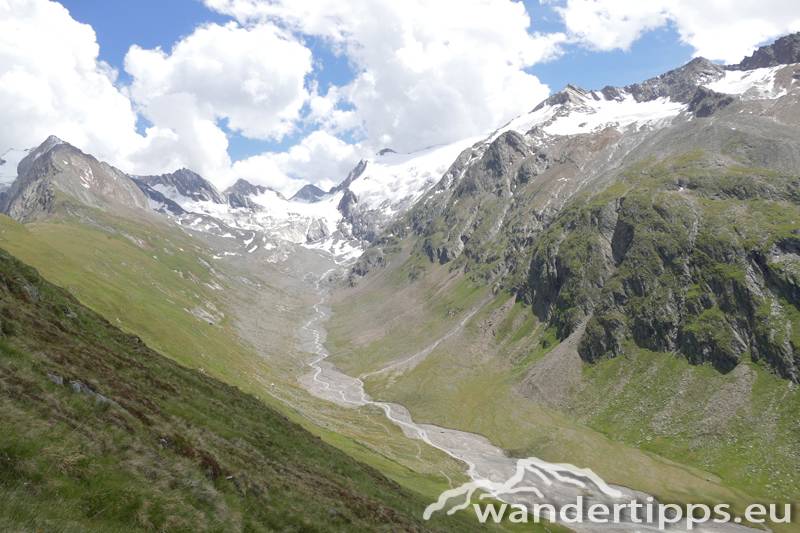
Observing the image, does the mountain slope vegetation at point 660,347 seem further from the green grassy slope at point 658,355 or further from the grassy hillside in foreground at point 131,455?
the grassy hillside in foreground at point 131,455

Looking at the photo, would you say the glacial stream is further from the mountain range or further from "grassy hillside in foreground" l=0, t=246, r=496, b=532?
"grassy hillside in foreground" l=0, t=246, r=496, b=532

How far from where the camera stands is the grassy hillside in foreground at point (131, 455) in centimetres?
1207

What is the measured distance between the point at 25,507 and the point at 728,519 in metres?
107

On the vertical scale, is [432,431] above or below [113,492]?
below

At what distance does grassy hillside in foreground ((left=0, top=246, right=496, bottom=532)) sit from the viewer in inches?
475

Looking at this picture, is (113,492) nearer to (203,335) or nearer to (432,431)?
(432,431)

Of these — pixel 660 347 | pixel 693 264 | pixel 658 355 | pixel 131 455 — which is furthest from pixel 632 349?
pixel 131 455

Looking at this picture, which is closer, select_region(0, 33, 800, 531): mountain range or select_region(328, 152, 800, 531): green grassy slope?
select_region(0, 33, 800, 531): mountain range

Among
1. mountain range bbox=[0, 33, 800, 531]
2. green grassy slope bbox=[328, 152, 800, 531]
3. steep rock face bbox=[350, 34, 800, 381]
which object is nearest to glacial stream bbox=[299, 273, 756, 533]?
mountain range bbox=[0, 33, 800, 531]

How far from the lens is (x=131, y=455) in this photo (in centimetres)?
1666

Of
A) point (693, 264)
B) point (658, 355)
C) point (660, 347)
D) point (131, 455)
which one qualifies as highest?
point (693, 264)

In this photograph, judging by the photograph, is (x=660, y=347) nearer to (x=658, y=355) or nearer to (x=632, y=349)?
(x=658, y=355)

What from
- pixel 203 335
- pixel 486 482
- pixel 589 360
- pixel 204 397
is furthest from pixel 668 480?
pixel 203 335

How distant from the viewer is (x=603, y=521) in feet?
250
